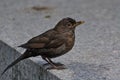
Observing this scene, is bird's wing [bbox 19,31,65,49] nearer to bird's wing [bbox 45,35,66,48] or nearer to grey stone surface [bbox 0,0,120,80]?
bird's wing [bbox 45,35,66,48]

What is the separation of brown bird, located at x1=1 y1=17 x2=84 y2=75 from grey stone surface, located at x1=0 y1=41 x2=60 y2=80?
0.15m

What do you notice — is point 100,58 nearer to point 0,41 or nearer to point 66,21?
point 66,21

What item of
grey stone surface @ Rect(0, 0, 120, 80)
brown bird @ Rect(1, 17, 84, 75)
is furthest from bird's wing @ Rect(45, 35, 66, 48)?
grey stone surface @ Rect(0, 0, 120, 80)

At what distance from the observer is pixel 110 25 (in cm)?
805

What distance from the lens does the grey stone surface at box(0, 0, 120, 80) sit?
580cm

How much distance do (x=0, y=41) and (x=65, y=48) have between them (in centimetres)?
148

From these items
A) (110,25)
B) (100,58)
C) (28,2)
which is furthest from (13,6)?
(100,58)

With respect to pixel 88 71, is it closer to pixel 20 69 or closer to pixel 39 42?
pixel 39 42

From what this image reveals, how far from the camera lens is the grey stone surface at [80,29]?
19.0ft

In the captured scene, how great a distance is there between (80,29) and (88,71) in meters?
2.20

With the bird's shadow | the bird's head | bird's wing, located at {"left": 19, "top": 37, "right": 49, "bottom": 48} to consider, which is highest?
the bird's head

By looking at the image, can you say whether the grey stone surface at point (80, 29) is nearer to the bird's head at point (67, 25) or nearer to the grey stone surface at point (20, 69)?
the grey stone surface at point (20, 69)

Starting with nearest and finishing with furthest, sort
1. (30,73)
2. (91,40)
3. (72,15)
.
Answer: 1. (30,73)
2. (91,40)
3. (72,15)

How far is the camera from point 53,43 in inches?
224
